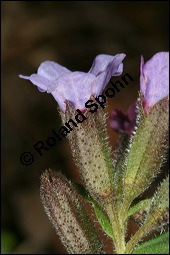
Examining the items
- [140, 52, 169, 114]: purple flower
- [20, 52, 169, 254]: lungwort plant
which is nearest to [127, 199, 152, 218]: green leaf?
[20, 52, 169, 254]: lungwort plant

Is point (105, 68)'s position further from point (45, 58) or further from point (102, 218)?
point (45, 58)

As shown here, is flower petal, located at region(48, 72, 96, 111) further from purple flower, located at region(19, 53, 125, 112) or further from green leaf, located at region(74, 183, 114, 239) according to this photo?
green leaf, located at region(74, 183, 114, 239)

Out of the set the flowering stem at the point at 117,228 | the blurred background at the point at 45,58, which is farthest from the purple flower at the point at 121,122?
the blurred background at the point at 45,58

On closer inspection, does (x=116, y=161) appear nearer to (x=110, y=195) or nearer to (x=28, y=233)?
(x=110, y=195)

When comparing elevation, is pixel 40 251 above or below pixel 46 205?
below

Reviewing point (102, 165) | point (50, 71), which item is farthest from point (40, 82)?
point (102, 165)

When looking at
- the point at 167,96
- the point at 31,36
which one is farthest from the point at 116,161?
the point at 31,36

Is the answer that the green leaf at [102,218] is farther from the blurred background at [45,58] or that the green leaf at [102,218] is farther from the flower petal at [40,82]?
the blurred background at [45,58]
